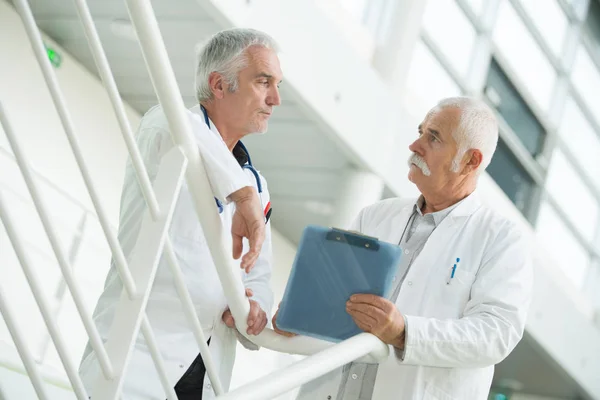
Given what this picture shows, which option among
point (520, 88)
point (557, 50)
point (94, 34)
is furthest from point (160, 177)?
point (557, 50)

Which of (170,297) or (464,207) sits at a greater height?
(464,207)

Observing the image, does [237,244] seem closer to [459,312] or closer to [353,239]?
[353,239]

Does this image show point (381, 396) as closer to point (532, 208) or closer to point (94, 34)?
point (94, 34)

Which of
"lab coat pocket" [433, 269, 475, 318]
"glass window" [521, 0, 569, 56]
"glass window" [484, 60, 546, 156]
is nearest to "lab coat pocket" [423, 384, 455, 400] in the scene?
"lab coat pocket" [433, 269, 475, 318]

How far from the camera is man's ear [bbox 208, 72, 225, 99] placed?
213cm

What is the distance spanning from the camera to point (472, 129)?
2.42 m

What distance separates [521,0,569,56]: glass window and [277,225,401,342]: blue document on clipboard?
6.79 m

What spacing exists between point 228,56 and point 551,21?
23.4ft

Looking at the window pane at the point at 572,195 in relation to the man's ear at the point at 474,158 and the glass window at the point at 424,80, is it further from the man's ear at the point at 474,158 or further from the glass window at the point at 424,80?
the man's ear at the point at 474,158

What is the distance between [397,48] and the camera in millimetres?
5664

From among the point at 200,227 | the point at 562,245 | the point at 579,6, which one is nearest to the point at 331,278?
the point at 200,227

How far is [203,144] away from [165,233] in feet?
0.85

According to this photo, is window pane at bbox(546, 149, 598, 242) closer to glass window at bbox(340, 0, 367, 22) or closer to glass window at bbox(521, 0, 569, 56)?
glass window at bbox(521, 0, 569, 56)

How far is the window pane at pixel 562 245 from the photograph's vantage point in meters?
8.39
